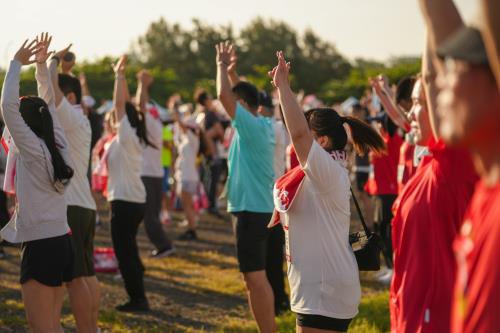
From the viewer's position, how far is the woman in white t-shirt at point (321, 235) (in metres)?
4.54

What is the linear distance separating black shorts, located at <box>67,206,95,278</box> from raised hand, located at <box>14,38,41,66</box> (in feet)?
4.81

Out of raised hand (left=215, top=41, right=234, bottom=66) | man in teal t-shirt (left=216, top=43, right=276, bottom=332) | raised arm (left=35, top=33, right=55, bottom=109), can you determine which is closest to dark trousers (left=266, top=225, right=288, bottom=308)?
man in teal t-shirt (left=216, top=43, right=276, bottom=332)

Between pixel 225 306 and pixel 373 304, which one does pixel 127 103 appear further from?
pixel 373 304

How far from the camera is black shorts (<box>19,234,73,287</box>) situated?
5.36m

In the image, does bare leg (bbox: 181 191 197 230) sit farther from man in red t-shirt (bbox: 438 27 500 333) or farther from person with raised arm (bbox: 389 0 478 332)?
man in red t-shirt (bbox: 438 27 500 333)

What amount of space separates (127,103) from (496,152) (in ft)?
21.7

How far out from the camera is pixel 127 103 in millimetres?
8352

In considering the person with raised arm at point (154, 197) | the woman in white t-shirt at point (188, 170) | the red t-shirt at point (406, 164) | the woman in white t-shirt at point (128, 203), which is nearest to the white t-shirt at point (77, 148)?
the woman in white t-shirt at point (128, 203)

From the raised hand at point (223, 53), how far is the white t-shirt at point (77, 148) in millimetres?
1198

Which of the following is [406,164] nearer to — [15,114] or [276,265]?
[276,265]

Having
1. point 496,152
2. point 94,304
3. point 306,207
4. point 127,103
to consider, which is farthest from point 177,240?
point 496,152

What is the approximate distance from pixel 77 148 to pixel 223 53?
1.38m

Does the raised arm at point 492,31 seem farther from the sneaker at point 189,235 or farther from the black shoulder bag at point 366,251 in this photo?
the sneaker at point 189,235

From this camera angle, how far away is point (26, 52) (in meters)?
5.52
